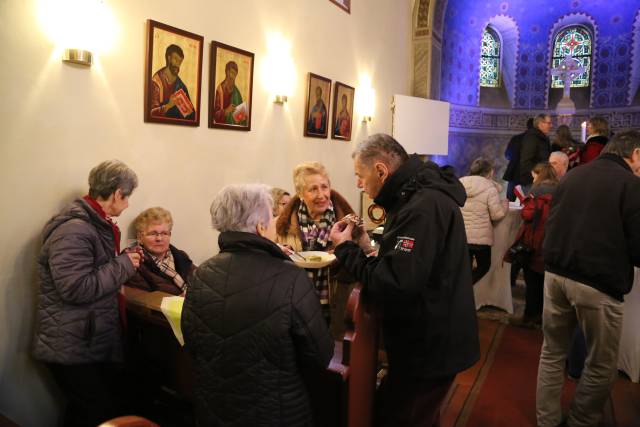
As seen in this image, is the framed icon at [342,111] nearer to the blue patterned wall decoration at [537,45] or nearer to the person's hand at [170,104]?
the person's hand at [170,104]

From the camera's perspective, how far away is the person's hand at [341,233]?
2.48 metres

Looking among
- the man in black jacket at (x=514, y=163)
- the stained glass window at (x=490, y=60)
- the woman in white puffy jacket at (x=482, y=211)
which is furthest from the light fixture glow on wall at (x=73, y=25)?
the stained glass window at (x=490, y=60)

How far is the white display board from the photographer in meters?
8.10

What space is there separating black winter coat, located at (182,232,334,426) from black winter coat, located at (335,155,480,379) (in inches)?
16.9

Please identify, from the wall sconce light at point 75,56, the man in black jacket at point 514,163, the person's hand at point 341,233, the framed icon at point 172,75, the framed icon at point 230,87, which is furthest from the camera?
the man in black jacket at point 514,163

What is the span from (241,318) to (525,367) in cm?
362

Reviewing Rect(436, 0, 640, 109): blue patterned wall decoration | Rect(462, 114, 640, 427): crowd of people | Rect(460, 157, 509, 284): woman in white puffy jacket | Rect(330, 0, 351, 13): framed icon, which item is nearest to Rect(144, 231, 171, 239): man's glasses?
Rect(462, 114, 640, 427): crowd of people

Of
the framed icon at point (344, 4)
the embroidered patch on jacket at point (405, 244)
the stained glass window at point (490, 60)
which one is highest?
the stained glass window at point (490, 60)

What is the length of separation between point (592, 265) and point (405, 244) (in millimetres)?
1534

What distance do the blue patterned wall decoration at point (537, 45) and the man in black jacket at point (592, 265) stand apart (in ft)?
25.7

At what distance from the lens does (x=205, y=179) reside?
14.2 ft

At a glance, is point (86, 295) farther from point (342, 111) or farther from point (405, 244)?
point (342, 111)

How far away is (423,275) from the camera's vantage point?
80.8 inches

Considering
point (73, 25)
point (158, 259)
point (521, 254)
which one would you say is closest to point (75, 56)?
point (73, 25)
